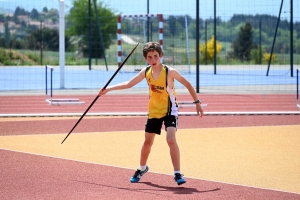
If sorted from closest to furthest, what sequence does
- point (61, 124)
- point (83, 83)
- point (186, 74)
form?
point (61, 124) < point (83, 83) < point (186, 74)

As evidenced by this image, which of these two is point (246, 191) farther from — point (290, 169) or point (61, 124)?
point (61, 124)

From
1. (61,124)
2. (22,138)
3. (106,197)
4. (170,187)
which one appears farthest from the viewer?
(61,124)

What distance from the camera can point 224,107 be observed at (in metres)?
17.4

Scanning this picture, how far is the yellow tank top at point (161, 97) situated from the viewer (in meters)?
7.95

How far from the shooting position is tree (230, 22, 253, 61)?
43.6 meters

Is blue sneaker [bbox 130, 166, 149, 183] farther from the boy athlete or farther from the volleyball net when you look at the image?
the volleyball net

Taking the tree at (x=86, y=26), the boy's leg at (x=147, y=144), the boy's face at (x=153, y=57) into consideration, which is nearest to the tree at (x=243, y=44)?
the tree at (x=86, y=26)

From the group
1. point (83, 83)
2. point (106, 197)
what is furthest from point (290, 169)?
point (83, 83)

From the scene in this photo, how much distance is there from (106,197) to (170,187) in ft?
2.88

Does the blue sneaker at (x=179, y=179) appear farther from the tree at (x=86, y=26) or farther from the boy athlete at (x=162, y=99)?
the tree at (x=86, y=26)

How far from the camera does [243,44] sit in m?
44.5

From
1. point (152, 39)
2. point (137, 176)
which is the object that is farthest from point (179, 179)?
point (152, 39)

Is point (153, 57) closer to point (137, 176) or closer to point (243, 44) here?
point (137, 176)

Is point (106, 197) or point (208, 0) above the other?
point (208, 0)
